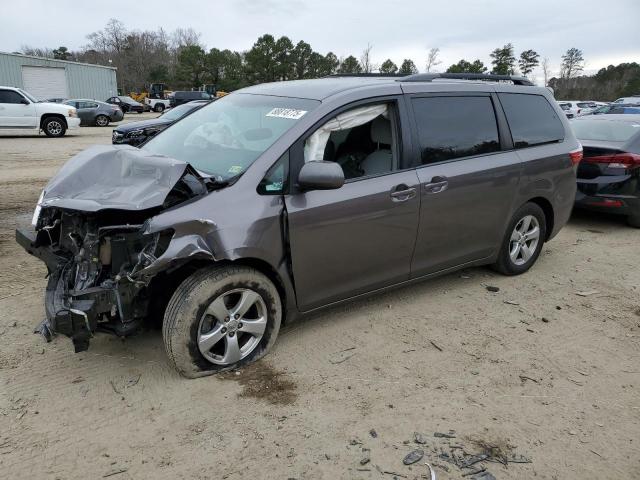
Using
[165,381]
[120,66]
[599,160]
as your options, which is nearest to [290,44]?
[120,66]

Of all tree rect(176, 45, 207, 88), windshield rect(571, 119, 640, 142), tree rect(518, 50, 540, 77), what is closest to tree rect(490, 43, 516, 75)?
tree rect(518, 50, 540, 77)

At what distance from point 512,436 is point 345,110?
2.36 metres

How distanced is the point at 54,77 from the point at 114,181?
4293 centimetres

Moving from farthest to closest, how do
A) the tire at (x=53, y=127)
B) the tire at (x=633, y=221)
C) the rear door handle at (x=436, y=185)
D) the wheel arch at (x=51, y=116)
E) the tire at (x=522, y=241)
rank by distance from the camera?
1. the tire at (x=53, y=127)
2. the wheel arch at (x=51, y=116)
3. the tire at (x=633, y=221)
4. the tire at (x=522, y=241)
5. the rear door handle at (x=436, y=185)

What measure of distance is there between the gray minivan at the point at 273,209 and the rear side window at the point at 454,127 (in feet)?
0.04

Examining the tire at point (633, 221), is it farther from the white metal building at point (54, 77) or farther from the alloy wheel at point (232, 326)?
the white metal building at point (54, 77)

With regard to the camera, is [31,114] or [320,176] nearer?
[320,176]

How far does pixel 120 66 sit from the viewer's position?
76.0 m

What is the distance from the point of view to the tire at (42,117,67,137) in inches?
721

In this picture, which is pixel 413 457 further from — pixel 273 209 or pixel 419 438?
pixel 273 209

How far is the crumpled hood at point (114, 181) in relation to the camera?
2963 millimetres

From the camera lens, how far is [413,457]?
8.62ft

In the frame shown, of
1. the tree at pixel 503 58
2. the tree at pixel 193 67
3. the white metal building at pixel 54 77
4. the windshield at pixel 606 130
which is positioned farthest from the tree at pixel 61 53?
the windshield at pixel 606 130

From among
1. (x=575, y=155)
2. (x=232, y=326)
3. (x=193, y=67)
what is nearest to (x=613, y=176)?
(x=575, y=155)
